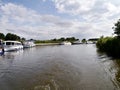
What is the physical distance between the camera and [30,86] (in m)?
12.9

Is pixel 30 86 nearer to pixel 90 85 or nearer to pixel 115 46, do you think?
pixel 90 85

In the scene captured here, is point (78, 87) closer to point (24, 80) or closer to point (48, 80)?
point (48, 80)

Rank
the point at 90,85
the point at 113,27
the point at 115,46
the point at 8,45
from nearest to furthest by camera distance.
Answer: the point at 90,85 < the point at 115,46 < the point at 113,27 < the point at 8,45

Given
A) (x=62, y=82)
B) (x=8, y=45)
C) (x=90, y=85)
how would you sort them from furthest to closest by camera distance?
(x=8, y=45) < (x=62, y=82) < (x=90, y=85)

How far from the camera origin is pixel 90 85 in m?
13.0

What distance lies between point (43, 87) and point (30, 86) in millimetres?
1001

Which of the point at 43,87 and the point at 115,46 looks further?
the point at 115,46

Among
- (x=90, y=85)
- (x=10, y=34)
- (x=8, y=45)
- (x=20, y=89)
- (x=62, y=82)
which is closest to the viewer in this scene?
(x=20, y=89)

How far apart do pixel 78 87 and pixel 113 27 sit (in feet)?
88.3

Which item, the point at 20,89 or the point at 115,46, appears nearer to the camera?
the point at 20,89

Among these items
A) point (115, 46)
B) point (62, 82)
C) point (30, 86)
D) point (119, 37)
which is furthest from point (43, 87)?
point (119, 37)

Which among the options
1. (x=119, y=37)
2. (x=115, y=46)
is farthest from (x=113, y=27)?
(x=115, y=46)

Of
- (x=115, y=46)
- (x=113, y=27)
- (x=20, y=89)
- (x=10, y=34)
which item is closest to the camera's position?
(x=20, y=89)

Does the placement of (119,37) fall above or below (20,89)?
above
